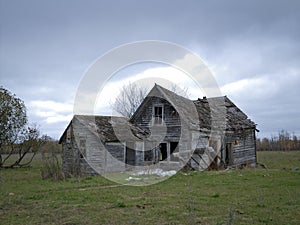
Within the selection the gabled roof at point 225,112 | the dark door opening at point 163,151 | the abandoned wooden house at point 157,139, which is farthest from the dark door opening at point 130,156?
the gabled roof at point 225,112

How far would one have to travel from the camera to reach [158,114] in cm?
2203

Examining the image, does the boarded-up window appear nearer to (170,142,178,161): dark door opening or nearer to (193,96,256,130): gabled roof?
(170,142,178,161): dark door opening

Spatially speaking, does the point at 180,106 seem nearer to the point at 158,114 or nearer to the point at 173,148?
the point at 158,114

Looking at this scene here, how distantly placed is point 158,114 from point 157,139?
178 centimetres

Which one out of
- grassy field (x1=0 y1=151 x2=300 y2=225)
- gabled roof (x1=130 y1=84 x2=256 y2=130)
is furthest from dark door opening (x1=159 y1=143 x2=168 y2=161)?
grassy field (x1=0 y1=151 x2=300 y2=225)

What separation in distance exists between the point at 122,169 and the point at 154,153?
2579 millimetres

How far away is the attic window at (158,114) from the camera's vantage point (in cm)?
2186

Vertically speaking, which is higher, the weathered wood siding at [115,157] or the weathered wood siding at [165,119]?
the weathered wood siding at [165,119]

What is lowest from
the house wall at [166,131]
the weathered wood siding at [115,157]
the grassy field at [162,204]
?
the grassy field at [162,204]

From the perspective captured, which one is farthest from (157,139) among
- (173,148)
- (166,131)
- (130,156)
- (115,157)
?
(115,157)

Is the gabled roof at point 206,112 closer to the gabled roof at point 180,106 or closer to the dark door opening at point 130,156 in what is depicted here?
the gabled roof at point 180,106

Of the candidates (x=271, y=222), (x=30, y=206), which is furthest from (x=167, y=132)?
(x=271, y=222)

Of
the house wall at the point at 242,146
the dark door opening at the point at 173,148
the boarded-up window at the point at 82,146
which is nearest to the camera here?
the boarded-up window at the point at 82,146

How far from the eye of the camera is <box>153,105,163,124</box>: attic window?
21856 mm
